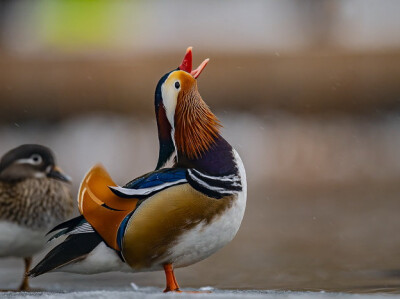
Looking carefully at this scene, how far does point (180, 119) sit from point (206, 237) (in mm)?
189

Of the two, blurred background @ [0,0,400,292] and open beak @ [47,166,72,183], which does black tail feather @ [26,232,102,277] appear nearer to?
open beak @ [47,166,72,183]

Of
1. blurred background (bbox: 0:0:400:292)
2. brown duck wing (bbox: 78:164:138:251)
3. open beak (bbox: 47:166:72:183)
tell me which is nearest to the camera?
brown duck wing (bbox: 78:164:138:251)

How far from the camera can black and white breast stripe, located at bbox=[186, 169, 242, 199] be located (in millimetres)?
1381

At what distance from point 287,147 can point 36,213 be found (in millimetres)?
3520

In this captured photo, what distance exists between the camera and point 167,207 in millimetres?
1368

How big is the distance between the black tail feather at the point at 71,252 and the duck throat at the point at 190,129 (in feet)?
0.63

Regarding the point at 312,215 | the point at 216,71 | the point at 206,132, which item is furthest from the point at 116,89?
the point at 206,132

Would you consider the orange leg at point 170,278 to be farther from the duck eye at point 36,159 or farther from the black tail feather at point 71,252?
the duck eye at point 36,159

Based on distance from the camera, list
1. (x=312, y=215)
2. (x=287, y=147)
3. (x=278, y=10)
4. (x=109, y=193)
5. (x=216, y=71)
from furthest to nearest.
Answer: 1. (x=278, y=10)
2. (x=287, y=147)
3. (x=216, y=71)
4. (x=312, y=215)
5. (x=109, y=193)

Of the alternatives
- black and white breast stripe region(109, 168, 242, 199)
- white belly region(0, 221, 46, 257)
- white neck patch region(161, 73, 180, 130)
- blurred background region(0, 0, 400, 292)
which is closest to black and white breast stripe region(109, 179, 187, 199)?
black and white breast stripe region(109, 168, 242, 199)

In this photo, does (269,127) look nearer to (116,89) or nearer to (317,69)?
(317,69)

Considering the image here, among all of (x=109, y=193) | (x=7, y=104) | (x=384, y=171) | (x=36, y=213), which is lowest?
(x=384, y=171)

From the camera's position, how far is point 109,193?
1.38 meters

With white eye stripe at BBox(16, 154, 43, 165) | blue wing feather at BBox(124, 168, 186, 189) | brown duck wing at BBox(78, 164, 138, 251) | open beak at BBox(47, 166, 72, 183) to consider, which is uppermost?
blue wing feather at BBox(124, 168, 186, 189)
